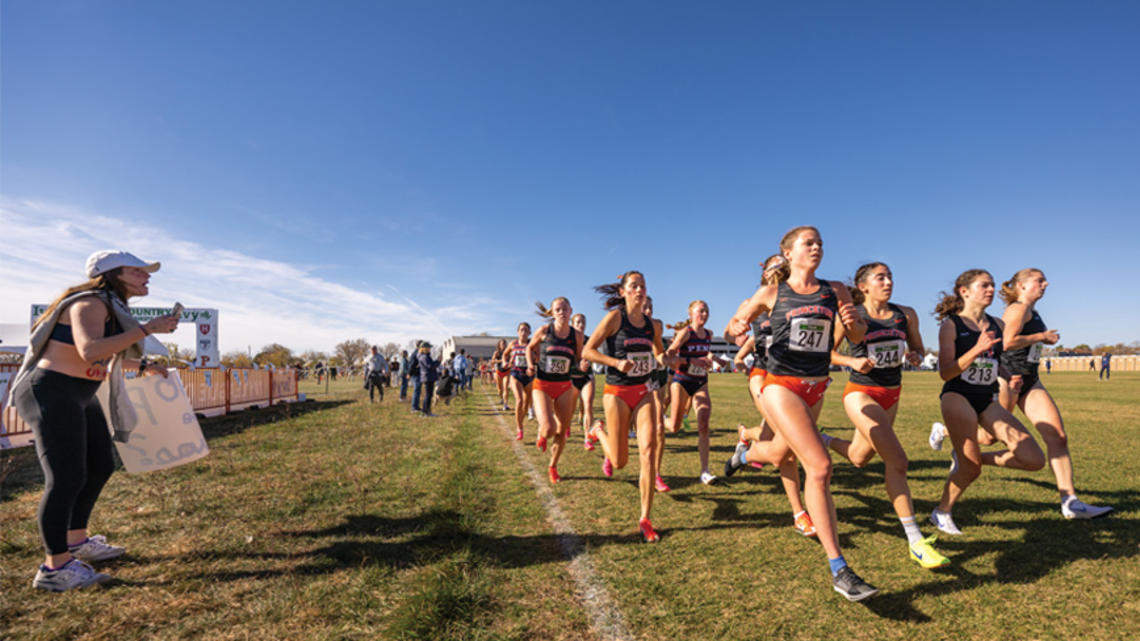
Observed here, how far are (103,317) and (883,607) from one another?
5460 mm

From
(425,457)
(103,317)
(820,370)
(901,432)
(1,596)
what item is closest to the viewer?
(1,596)

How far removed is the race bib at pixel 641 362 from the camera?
486 cm

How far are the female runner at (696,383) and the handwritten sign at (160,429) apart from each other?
5.08 meters

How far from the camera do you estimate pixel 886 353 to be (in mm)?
4484

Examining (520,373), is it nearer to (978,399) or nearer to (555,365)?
(555,365)

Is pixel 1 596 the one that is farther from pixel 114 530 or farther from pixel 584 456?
pixel 584 456

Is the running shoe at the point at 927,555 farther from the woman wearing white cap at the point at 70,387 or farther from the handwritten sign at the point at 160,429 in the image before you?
the woman wearing white cap at the point at 70,387

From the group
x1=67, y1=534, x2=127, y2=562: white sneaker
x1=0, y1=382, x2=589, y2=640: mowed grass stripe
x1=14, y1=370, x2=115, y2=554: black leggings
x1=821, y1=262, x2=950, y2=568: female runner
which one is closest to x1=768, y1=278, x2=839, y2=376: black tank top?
x1=821, y1=262, x2=950, y2=568: female runner

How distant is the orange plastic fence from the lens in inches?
551

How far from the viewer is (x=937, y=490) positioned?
5.88 metres

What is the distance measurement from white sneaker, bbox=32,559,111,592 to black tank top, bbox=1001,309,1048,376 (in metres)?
8.29

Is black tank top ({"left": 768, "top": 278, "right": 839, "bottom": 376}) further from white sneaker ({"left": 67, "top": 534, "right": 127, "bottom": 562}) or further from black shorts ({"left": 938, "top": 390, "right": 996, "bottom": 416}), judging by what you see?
white sneaker ({"left": 67, "top": 534, "right": 127, "bottom": 562})

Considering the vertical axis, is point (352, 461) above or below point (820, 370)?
below

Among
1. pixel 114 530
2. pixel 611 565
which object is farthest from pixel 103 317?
pixel 611 565
